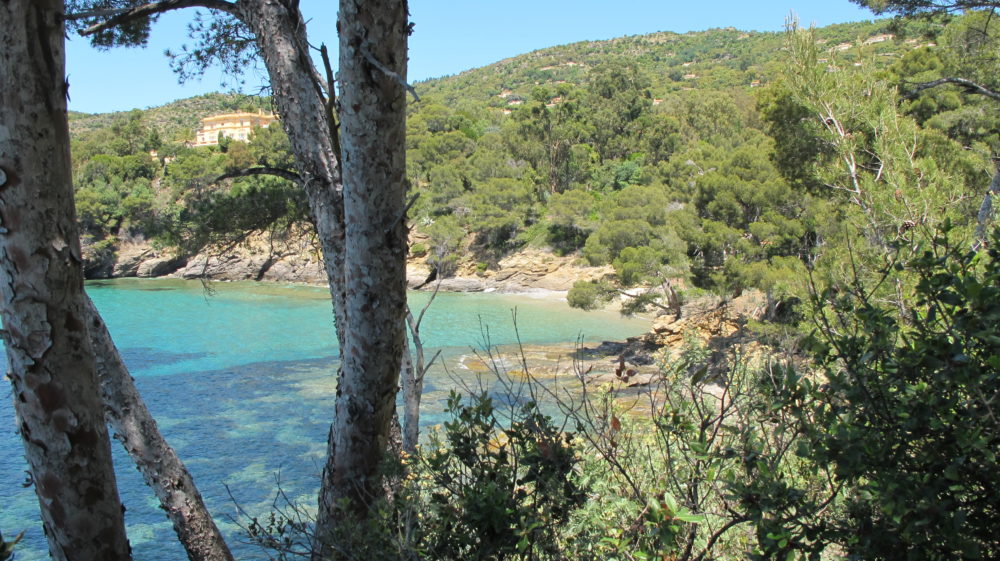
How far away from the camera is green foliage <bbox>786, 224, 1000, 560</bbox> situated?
119 cm

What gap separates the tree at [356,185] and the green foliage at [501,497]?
1.24ft

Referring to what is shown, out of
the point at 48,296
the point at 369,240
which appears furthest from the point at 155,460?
the point at 369,240

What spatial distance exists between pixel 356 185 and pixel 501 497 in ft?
3.31

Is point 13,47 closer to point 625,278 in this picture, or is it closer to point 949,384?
point 949,384

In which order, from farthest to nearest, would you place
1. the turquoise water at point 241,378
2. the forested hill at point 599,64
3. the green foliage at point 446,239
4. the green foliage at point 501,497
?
the forested hill at point 599,64 < the green foliage at point 446,239 < the turquoise water at point 241,378 < the green foliage at point 501,497

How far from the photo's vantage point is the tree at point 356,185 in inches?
76.5

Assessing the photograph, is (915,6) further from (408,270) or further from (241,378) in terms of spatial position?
(408,270)

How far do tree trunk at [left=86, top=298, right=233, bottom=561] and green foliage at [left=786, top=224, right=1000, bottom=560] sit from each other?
2.99m

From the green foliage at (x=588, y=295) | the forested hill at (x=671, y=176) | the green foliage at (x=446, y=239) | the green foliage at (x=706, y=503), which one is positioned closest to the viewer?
the green foliage at (x=706, y=503)

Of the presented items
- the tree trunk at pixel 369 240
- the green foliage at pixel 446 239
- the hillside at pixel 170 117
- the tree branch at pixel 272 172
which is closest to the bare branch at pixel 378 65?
the tree trunk at pixel 369 240

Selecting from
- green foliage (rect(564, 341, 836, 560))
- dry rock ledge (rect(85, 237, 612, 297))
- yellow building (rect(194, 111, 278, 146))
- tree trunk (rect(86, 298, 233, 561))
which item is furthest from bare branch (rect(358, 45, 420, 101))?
yellow building (rect(194, 111, 278, 146))

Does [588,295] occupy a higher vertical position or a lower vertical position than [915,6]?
lower

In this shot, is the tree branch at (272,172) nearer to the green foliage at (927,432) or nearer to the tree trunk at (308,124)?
the tree trunk at (308,124)

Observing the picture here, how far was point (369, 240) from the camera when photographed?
2.12 m
